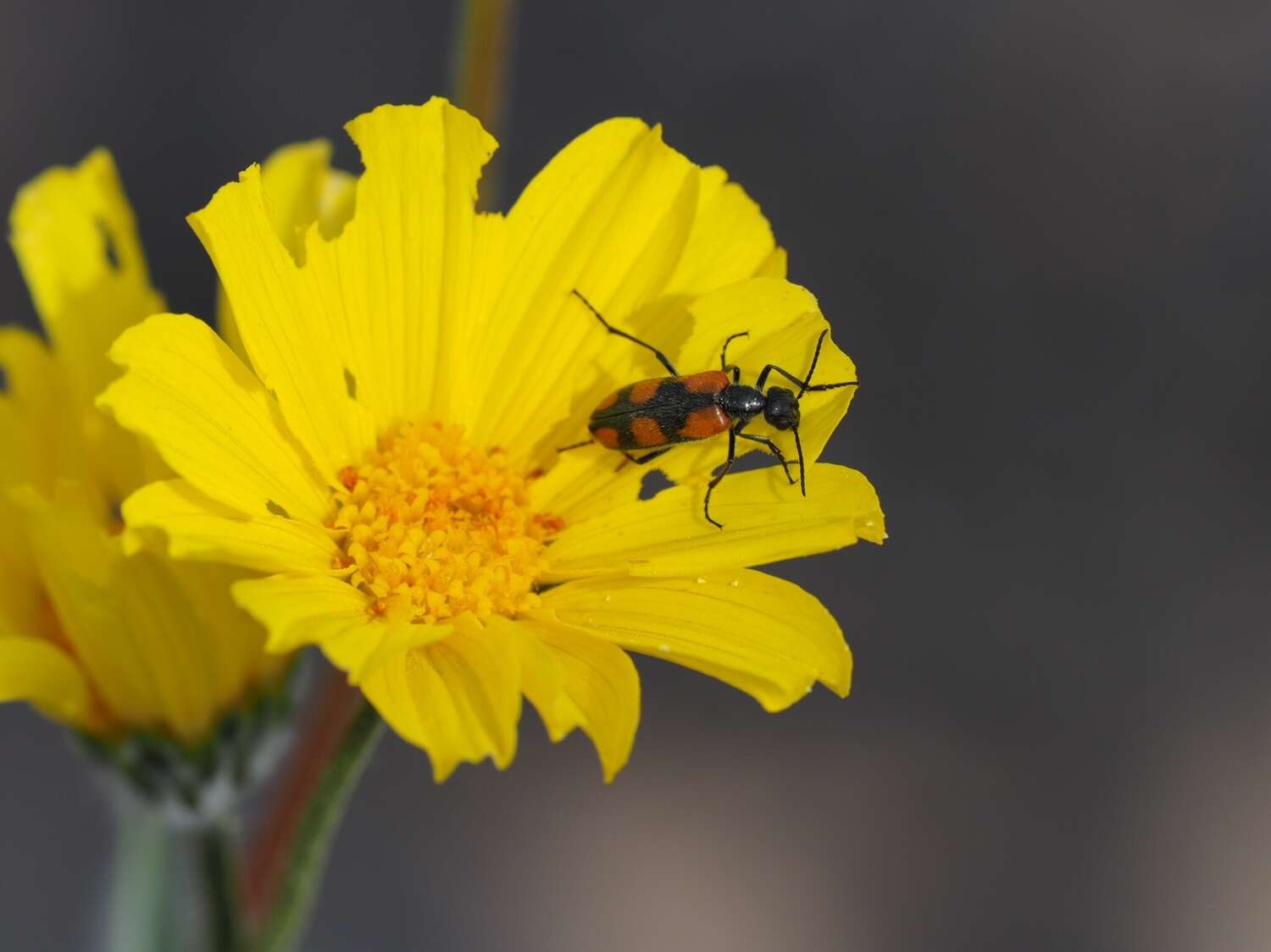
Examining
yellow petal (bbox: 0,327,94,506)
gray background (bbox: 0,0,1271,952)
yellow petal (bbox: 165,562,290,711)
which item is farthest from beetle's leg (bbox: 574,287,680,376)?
gray background (bbox: 0,0,1271,952)

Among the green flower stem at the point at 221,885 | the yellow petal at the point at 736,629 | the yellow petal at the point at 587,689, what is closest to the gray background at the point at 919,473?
the green flower stem at the point at 221,885

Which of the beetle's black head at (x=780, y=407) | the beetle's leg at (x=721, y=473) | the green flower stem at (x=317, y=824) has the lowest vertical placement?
the green flower stem at (x=317, y=824)

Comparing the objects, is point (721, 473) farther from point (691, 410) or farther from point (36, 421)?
point (36, 421)

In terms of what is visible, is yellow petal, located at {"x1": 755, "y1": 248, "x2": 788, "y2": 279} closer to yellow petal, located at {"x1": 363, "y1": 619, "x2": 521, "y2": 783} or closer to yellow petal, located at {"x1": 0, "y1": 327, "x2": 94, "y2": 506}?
yellow petal, located at {"x1": 363, "y1": 619, "x2": 521, "y2": 783}

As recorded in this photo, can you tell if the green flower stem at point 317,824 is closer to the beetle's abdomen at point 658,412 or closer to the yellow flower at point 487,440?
the yellow flower at point 487,440

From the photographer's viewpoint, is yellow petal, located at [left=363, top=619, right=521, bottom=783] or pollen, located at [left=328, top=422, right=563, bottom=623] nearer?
yellow petal, located at [left=363, top=619, right=521, bottom=783]

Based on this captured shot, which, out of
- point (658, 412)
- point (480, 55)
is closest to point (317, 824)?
point (658, 412)
